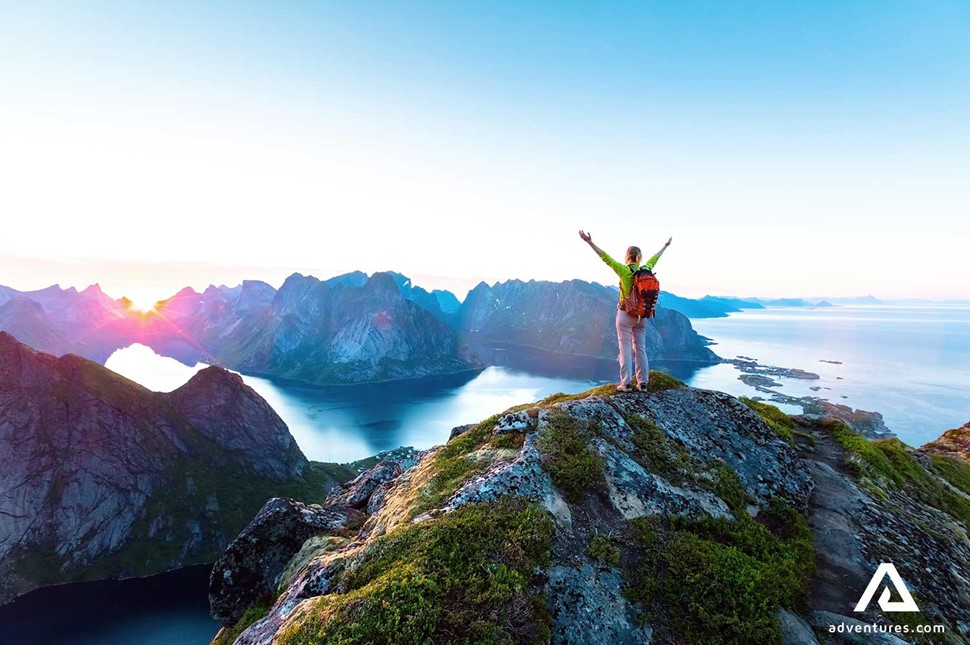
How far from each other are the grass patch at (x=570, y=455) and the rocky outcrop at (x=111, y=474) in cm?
17317

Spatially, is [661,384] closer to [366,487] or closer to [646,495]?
[646,495]

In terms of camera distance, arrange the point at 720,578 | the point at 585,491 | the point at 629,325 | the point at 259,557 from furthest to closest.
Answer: the point at 629,325, the point at 259,557, the point at 585,491, the point at 720,578

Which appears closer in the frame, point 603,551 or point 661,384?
point 603,551

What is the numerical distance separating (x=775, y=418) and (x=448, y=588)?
18.9 meters

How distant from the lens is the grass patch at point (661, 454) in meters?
11.1

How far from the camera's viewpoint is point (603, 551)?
8.38 metres

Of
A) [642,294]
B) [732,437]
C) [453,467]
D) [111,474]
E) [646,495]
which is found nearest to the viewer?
[646,495]

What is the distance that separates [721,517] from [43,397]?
699 feet

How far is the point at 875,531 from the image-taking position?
38.3 ft

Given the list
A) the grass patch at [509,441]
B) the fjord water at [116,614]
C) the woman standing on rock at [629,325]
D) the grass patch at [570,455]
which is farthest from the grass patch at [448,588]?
the fjord water at [116,614]

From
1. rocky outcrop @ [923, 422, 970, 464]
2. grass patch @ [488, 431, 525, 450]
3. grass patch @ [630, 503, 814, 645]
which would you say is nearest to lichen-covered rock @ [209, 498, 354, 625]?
grass patch @ [488, 431, 525, 450]

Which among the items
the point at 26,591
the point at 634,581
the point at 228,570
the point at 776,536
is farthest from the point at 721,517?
the point at 26,591
